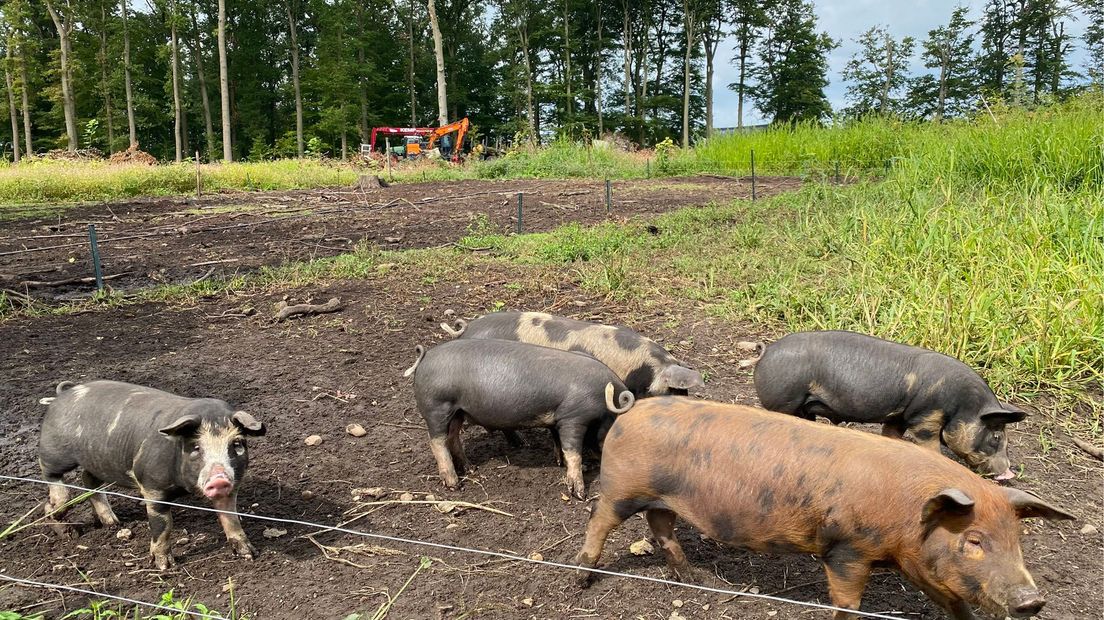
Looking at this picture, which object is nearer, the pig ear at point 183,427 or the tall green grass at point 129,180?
the pig ear at point 183,427

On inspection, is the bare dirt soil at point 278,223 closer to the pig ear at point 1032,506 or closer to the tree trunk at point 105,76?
the pig ear at point 1032,506

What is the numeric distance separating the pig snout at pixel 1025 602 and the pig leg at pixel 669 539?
3.74ft

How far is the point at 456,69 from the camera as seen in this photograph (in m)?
42.9

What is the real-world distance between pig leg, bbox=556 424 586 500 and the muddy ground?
0.09 meters

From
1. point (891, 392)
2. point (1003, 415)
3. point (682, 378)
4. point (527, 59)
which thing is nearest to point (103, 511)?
point (682, 378)

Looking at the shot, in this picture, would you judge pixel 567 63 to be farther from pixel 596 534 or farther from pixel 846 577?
pixel 846 577

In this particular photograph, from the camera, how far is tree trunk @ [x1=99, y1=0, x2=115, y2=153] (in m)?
34.2

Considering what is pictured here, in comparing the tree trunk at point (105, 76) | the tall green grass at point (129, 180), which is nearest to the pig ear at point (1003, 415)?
the tall green grass at point (129, 180)

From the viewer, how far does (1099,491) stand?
11.8 feet

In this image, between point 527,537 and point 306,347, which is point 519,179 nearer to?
point 306,347

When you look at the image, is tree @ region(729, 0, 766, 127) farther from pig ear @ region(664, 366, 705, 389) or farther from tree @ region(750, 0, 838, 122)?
pig ear @ region(664, 366, 705, 389)

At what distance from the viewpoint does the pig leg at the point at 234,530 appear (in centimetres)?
307

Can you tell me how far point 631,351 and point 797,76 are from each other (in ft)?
144

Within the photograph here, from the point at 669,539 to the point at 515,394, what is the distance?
1.11 m
